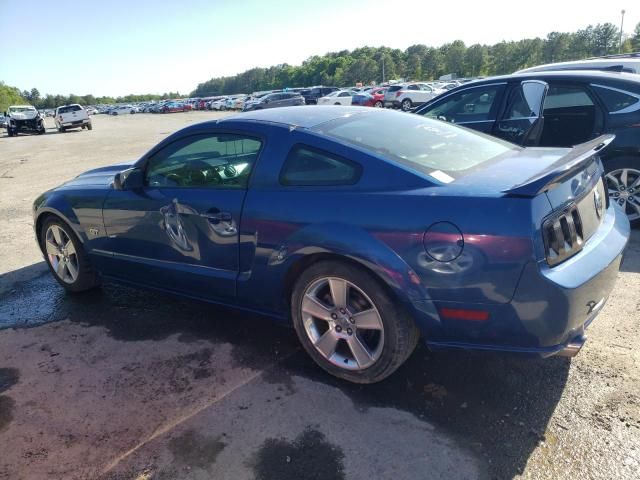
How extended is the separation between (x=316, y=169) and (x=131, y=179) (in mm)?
1580

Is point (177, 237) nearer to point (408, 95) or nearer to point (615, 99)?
point (615, 99)

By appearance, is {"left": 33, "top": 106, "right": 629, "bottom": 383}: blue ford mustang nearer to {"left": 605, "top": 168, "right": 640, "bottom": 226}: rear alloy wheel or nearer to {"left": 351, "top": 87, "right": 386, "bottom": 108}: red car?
{"left": 605, "top": 168, "right": 640, "bottom": 226}: rear alloy wheel

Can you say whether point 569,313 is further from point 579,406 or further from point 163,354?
point 163,354

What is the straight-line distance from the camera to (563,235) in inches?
90.7

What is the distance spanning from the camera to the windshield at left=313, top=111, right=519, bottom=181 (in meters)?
2.72

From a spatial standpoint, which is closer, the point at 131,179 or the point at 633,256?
the point at 131,179

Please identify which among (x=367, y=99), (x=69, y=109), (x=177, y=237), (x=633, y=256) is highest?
(x=69, y=109)

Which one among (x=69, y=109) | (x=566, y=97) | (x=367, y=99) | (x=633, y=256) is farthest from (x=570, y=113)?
(x=69, y=109)

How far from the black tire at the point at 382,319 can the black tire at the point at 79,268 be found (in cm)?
240

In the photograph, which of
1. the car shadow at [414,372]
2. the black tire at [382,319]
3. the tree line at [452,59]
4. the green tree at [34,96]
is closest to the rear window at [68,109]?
the car shadow at [414,372]

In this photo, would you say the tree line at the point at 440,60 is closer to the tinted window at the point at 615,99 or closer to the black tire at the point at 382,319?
the tinted window at the point at 615,99

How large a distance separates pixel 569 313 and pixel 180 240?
2.40m

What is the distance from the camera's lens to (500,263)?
2.18m

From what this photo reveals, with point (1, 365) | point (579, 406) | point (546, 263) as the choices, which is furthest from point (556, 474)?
point (1, 365)
